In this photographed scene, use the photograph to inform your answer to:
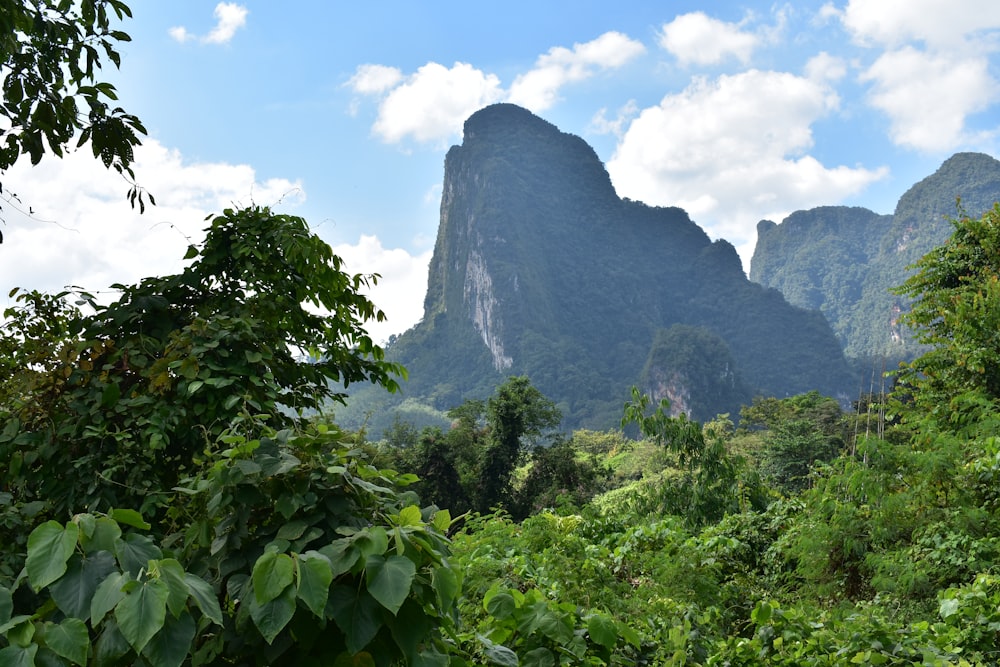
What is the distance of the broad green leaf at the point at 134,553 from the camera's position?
2.94ft

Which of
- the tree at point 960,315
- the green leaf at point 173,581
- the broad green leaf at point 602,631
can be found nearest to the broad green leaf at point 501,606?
the broad green leaf at point 602,631

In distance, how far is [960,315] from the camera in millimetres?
7312

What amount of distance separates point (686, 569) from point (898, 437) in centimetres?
1889

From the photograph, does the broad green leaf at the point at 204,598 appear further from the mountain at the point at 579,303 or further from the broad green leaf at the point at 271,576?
the mountain at the point at 579,303

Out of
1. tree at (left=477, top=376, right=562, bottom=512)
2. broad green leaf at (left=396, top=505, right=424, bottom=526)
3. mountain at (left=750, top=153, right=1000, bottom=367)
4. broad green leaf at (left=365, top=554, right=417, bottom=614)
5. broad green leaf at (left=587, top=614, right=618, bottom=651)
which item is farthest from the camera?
mountain at (left=750, top=153, right=1000, bottom=367)

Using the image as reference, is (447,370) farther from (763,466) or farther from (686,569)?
(686,569)

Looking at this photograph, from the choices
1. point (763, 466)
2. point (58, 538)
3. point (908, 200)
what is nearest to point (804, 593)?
point (58, 538)

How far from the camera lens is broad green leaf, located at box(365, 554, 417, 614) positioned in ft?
2.90

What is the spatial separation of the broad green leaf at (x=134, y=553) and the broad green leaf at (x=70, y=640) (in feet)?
0.26

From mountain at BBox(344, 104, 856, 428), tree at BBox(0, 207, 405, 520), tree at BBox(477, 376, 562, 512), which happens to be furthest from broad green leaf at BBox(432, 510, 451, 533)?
mountain at BBox(344, 104, 856, 428)

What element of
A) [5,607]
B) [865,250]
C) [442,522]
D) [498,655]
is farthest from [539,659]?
[865,250]

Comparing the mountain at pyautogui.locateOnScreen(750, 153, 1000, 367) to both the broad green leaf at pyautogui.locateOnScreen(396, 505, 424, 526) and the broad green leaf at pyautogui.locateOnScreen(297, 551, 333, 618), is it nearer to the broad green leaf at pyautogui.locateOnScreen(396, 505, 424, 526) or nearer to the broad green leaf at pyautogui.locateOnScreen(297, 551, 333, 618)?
the broad green leaf at pyautogui.locateOnScreen(396, 505, 424, 526)

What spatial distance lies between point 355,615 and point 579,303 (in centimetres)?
10612

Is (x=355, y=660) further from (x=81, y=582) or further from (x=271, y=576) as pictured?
(x=81, y=582)
